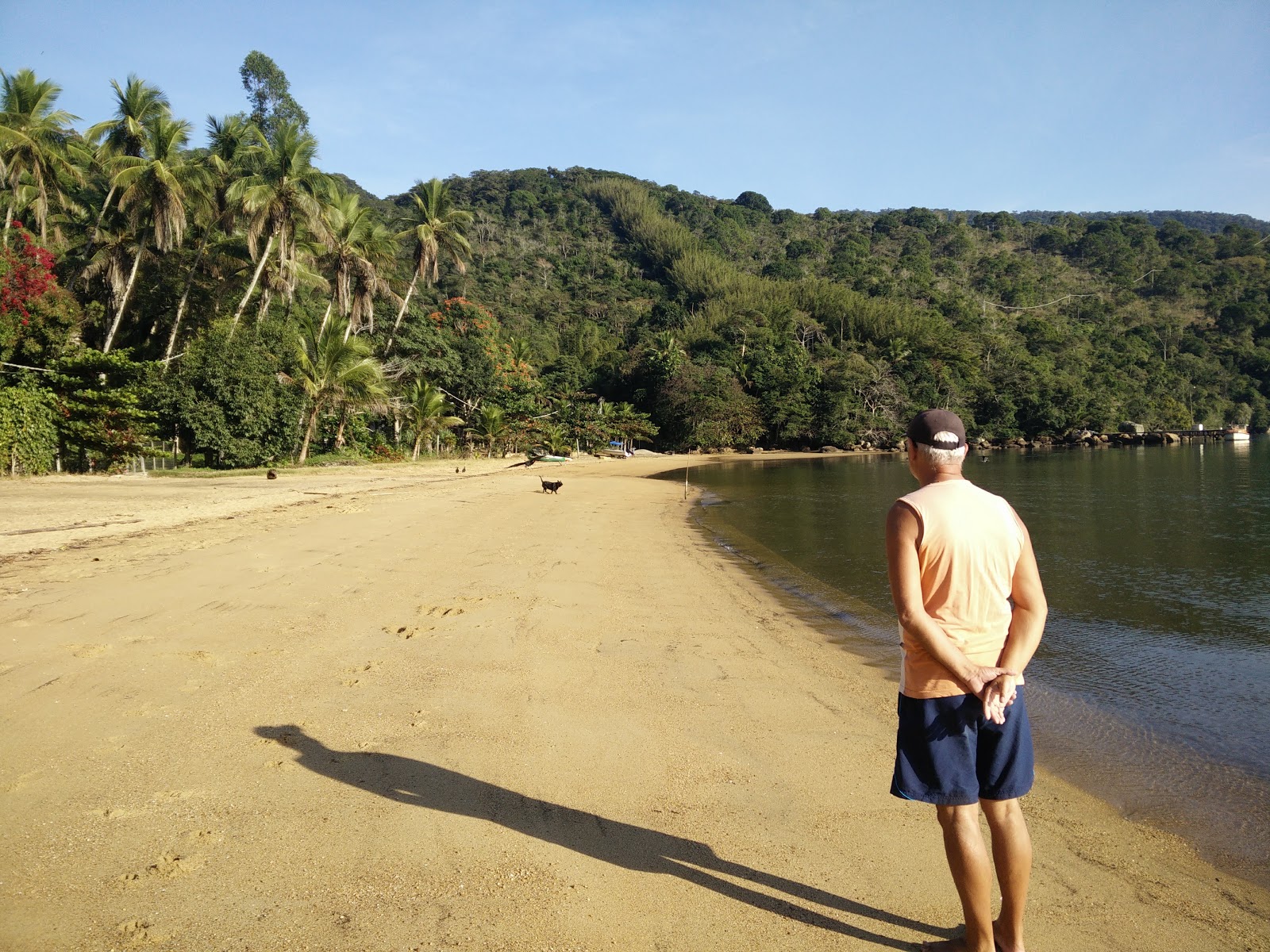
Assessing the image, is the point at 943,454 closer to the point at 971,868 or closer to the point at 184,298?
the point at 971,868

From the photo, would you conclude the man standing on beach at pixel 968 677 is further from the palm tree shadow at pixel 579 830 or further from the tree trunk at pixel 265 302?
the tree trunk at pixel 265 302

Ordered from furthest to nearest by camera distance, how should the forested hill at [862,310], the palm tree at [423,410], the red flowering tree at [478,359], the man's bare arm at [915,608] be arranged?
the forested hill at [862,310] < the red flowering tree at [478,359] < the palm tree at [423,410] < the man's bare arm at [915,608]

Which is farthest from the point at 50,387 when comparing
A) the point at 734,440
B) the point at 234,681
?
the point at 734,440

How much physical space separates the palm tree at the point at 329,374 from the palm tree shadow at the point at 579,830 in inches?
897

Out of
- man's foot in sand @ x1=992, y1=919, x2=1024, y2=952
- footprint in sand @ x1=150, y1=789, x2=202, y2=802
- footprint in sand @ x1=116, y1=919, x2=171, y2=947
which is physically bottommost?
man's foot in sand @ x1=992, y1=919, x2=1024, y2=952

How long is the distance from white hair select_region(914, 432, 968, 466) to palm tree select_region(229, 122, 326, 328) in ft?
→ 85.1

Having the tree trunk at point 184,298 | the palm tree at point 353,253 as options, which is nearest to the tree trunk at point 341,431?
the palm tree at point 353,253

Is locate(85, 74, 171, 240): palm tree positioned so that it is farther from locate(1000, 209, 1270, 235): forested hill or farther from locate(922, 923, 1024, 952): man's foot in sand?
locate(1000, 209, 1270, 235): forested hill

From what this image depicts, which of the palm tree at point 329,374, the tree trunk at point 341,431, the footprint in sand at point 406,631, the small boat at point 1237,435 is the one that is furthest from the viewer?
the small boat at point 1237,435

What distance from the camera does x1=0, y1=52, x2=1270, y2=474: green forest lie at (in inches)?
845

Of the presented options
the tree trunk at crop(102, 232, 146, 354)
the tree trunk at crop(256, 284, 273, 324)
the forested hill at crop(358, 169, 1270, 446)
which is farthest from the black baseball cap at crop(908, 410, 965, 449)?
the forested hill at crop(358, 169, 1270, 446)

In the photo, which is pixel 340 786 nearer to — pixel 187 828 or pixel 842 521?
pixel 187 828

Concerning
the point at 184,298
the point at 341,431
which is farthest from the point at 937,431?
the point at 184,298

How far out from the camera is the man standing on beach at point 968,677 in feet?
7.02
